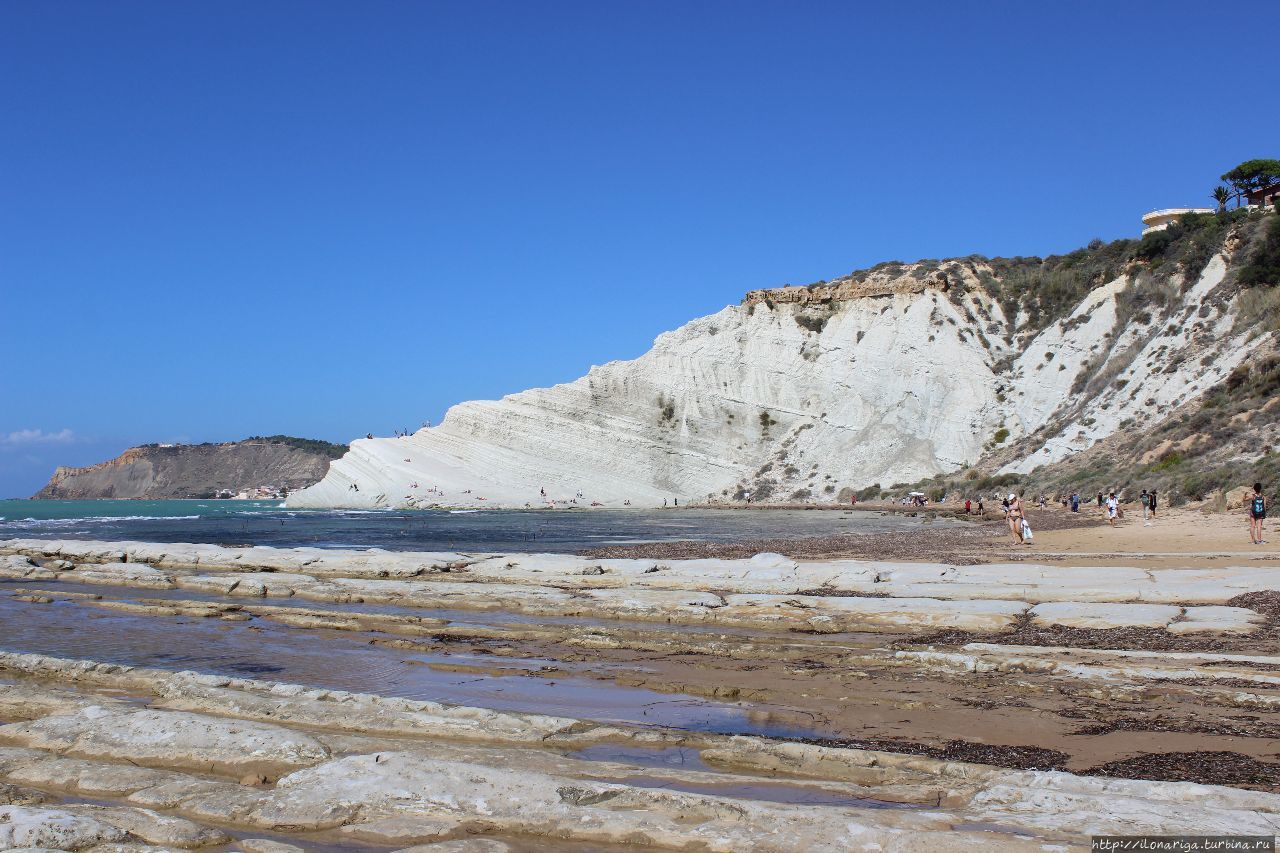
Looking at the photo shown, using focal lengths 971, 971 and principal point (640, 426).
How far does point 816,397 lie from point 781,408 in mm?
2138

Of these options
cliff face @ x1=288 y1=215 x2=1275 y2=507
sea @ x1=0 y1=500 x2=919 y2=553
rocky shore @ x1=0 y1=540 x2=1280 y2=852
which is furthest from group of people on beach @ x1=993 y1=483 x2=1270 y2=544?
cliff face @ x1=288 y1=215 x2=1275 y2=507

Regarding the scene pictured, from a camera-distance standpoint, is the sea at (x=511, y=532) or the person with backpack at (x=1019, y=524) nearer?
the person with backpack at (x=1019, y=524)

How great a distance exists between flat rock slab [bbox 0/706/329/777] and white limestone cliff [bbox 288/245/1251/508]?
45.0 metres

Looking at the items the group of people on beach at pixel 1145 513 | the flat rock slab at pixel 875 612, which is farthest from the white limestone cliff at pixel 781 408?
the flat rock slab at pixel 875 612

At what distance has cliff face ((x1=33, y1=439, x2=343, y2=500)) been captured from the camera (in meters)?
125

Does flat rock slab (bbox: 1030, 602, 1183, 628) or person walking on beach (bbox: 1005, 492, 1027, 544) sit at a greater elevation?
person walking on beach (bbox: 1005, 492, 1027, 544)

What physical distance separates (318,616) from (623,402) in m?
45.4

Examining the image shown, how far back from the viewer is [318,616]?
1314 cm

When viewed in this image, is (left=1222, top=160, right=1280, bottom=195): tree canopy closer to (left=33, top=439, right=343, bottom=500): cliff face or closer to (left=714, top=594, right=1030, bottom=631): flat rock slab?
(left=714, top=594, right=1030, bottom=631): flat rock slab

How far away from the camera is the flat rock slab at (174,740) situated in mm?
6133

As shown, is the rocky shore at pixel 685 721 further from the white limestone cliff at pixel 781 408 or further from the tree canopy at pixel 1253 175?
the tree canopy at pixel 1253 175

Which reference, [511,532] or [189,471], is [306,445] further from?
[511,532]

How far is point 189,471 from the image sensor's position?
131 m

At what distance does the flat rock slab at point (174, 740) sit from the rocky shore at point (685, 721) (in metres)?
0.02
